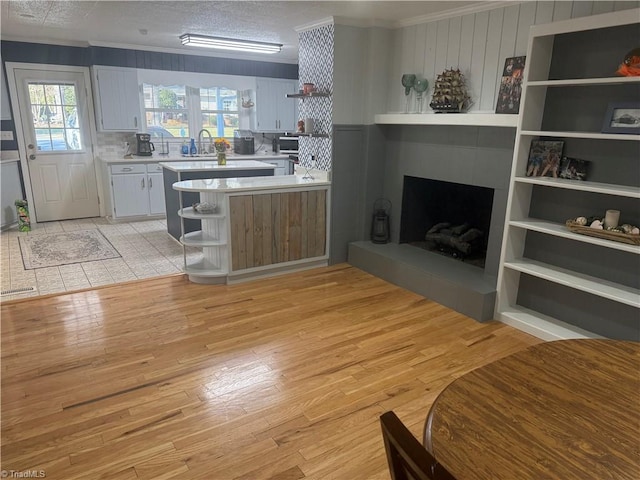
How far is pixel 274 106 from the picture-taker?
287 inches

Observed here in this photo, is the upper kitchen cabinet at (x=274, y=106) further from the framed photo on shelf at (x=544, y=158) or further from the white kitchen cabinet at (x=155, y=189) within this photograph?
the framed photo on shelf at (x=544, y=158)

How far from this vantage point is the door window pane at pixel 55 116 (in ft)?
19.4

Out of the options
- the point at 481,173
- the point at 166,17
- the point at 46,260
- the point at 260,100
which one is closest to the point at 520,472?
the point at 481,173

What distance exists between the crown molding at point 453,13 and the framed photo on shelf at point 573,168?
1.25 m

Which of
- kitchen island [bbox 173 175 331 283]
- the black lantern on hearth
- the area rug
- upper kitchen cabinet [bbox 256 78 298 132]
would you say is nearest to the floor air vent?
the area rug

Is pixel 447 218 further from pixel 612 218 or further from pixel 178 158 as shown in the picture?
pixel 178 158

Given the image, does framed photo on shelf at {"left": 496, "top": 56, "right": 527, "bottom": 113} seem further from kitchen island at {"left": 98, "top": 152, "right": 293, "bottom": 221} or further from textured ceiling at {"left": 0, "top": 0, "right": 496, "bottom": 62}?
kitchen island at {"left": 98, "top": 152, "right": 293, "bottom": 221}

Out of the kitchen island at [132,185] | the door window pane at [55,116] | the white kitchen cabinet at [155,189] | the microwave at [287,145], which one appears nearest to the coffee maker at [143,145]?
the kitchen island at [132,185]

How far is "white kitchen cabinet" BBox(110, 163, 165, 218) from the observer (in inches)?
240

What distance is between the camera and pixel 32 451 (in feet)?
6.66

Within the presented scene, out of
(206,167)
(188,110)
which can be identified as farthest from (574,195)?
(188,110)

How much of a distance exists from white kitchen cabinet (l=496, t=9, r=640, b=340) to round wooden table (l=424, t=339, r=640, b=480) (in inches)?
65.1

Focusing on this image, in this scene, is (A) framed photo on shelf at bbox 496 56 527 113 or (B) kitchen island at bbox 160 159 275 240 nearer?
(A) framed photo on shelf at bbox 496 56 527 113

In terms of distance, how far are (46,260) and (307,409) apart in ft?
12.0
